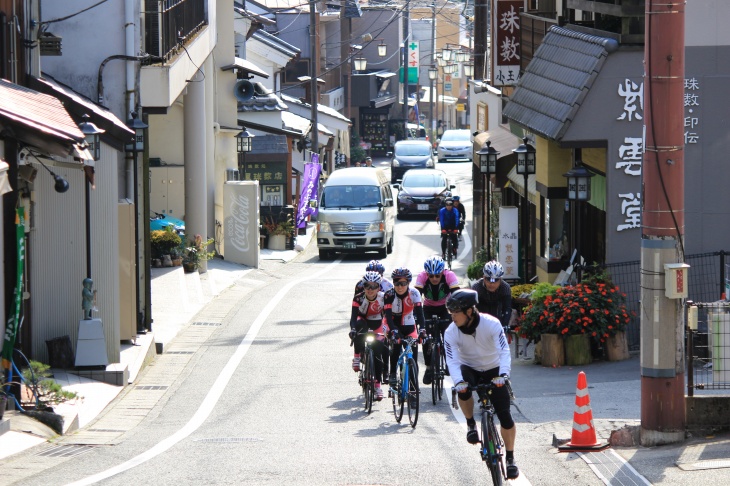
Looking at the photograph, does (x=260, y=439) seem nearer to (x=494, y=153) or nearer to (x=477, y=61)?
(x=494, y=153)

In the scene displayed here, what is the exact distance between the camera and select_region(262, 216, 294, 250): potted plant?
1369 inches

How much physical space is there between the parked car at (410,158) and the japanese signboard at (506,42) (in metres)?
31.3

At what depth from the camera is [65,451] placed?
11109mm

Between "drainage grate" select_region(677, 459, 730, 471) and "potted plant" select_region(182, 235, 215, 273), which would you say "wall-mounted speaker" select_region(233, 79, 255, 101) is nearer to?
"potted plant" select_region(182, 235, 215, 273)

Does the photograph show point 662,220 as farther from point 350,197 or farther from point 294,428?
point 350,197

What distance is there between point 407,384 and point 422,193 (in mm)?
32455

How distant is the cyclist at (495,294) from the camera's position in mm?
13000

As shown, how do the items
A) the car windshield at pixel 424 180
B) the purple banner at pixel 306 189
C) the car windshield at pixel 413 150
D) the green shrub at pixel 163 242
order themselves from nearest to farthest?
the green shrub at pixel 163 242
the purple banner at pixel 306 189
the car windshield at pixel 424 180
the car windshield at pixel 413 150

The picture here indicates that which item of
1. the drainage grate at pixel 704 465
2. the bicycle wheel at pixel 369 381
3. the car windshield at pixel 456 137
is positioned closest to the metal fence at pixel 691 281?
the bicycle wheel at pixel 369 381

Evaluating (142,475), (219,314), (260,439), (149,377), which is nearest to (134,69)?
(149,377)

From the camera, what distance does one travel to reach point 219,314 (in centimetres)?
2219

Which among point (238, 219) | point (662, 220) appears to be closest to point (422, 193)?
point (238, 219)

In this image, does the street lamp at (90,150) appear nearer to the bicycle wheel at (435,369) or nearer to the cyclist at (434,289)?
the cyclist at (434,289)

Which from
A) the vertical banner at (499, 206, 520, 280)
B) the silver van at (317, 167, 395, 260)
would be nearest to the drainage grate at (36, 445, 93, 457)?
the vertical banner at (499, 206, 520, 280)
